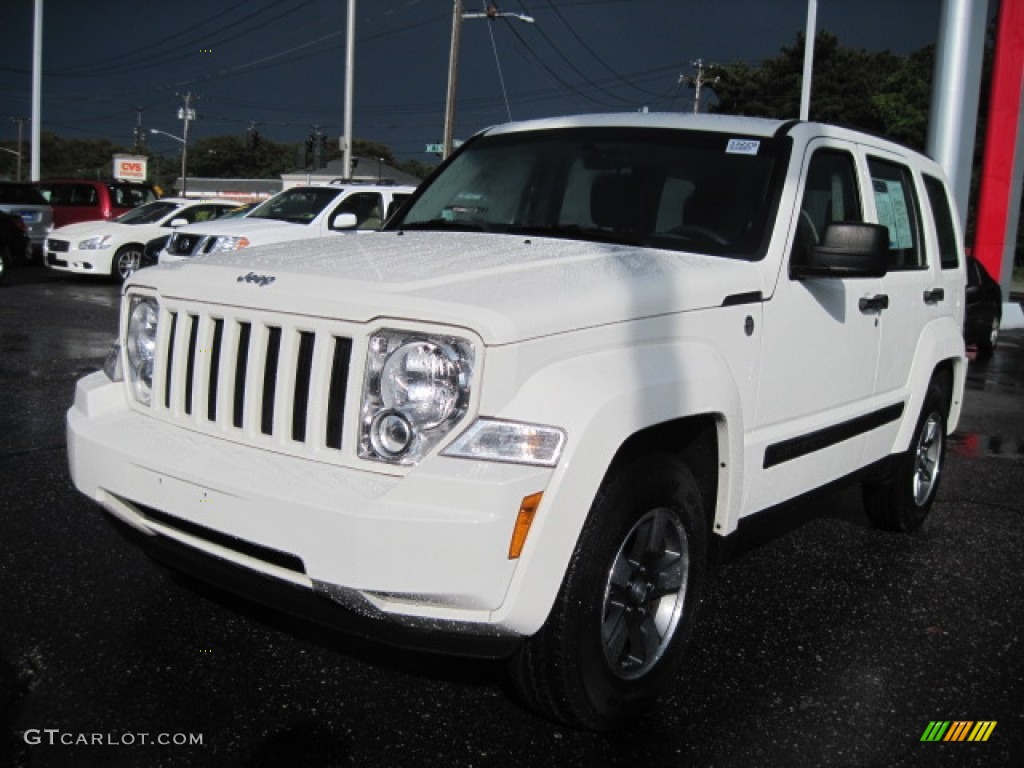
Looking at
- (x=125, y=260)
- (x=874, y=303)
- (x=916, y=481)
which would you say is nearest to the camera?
(x=874, y=303)

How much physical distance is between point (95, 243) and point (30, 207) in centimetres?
382

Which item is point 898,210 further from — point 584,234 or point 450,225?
point 450,225

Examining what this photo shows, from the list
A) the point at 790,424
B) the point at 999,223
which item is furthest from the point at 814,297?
the point at 999,223

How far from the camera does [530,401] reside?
259 centimetres

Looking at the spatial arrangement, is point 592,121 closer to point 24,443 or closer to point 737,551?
point 737,551

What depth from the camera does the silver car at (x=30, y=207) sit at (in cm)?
1983

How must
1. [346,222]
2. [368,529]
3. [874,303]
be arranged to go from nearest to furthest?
[368,529] → [874,303] → [346,222]

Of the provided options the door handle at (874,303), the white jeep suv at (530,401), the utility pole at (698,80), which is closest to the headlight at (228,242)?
the white jeep suv at (530,401)

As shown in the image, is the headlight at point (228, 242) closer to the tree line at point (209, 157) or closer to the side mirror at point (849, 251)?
the side mirror at point (849, 251)

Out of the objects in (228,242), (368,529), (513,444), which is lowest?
(368,529)

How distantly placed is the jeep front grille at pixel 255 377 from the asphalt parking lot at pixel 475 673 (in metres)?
0.83

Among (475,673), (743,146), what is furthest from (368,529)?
(743,146)

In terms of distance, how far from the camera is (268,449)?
284cm

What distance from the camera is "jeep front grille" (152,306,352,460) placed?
2742 mm
